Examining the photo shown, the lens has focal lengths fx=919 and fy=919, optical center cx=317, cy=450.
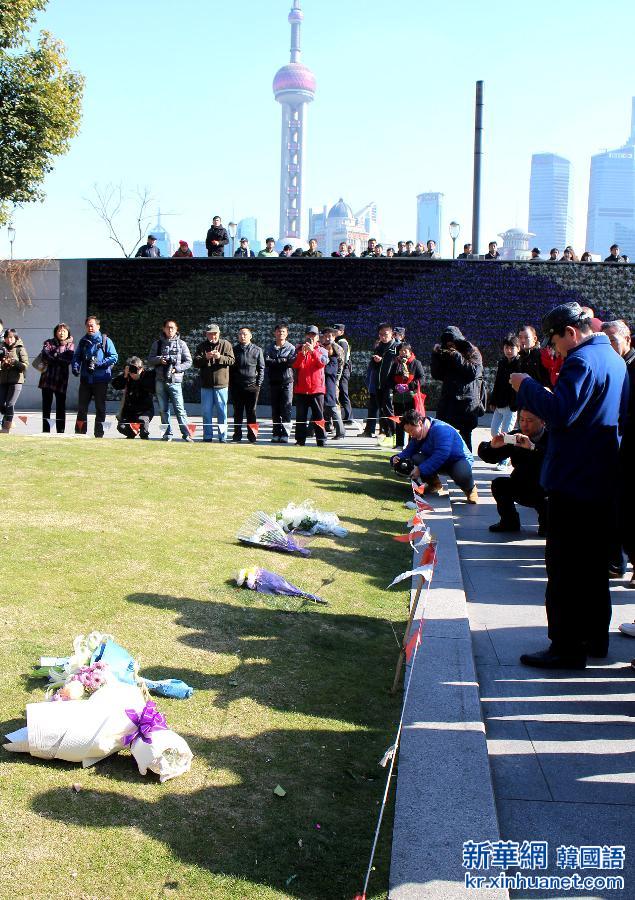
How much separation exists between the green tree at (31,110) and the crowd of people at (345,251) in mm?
3132

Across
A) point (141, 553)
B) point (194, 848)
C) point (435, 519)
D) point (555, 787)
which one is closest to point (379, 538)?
point (435, 519)

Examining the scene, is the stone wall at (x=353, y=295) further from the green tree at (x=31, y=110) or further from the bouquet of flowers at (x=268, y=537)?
the bouquet of flowers at (x=268, y=537)

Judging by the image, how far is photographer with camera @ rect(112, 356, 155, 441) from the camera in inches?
515

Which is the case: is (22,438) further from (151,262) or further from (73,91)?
(73,91)

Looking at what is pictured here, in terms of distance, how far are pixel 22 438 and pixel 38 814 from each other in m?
8.57

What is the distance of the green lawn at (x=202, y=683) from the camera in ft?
10.4

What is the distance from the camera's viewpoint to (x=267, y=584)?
6.20 metres

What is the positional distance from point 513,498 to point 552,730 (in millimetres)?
4481

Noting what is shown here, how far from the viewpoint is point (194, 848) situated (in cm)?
324

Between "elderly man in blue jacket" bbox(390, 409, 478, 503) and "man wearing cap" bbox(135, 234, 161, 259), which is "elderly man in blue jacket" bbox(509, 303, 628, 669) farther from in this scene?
"man wearing cap" bbox(135, 234, 161, 259)

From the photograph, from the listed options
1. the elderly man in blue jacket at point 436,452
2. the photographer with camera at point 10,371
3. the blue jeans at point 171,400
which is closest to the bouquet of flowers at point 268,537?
the elderly man in blue jacket at point 436,452

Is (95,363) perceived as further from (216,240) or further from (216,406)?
(216,240)

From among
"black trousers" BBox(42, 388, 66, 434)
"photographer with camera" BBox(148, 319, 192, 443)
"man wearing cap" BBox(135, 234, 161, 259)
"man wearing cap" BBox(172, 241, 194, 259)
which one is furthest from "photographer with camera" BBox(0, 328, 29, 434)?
"man wearing cap" BBox(172, 241, 194, 259)

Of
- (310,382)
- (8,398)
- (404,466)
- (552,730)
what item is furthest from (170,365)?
(552,730)
